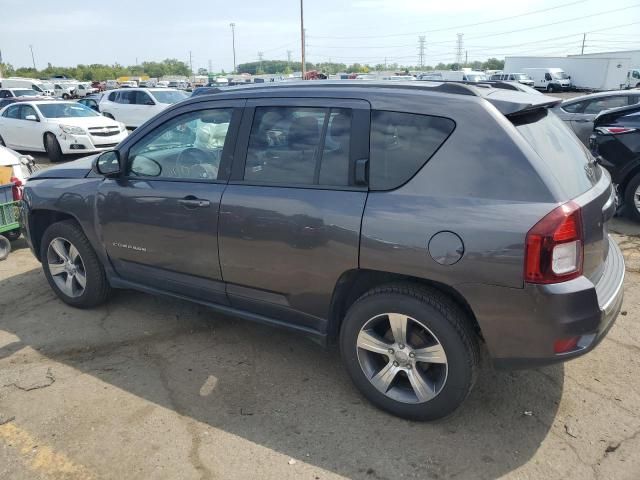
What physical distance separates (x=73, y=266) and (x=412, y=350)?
3.07 meters

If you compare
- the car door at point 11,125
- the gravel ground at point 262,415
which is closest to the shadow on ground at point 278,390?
the gravel ground at point 262,415

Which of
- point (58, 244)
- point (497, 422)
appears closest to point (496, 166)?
point (497, 422)

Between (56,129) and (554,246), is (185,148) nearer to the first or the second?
(554,246)

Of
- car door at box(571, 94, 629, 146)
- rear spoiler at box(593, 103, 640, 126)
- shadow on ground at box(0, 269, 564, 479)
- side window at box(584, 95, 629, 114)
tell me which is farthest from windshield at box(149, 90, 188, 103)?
shadow on ground at box(0, 269, 564, 479)

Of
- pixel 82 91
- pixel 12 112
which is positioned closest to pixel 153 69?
pixel 82 91

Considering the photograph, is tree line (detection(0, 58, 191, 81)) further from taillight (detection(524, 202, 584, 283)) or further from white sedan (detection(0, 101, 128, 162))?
taillight (detection(524, 202, 584, 283))

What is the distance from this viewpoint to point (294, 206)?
298 centimetres

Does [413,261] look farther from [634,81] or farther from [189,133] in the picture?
[634,81]

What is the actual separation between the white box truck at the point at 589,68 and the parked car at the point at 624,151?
46516 mm

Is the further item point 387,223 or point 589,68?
point 589,68

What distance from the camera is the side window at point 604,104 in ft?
34.1

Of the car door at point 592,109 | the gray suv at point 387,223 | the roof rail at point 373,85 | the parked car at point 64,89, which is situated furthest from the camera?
the parked car at point 64,89

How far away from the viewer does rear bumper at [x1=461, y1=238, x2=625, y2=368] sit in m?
2.39

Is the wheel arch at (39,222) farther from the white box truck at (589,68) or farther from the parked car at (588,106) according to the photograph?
the white box truck at (589,68)
